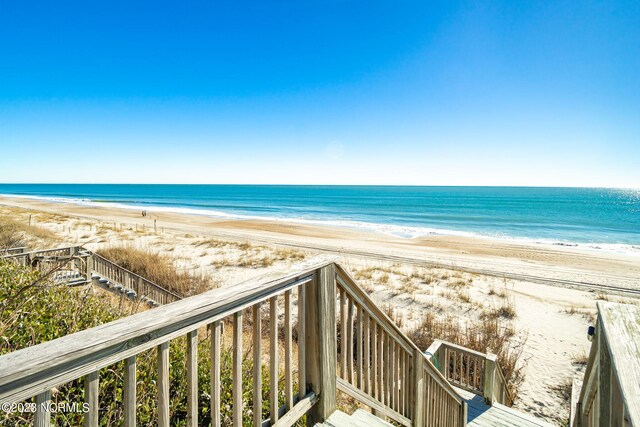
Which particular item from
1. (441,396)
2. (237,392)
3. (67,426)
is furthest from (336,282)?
(441,396)

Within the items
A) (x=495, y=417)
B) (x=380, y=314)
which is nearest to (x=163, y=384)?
(x=380, y=314)

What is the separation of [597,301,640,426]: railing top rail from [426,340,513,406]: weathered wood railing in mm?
3992

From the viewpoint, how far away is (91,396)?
1071 millimetres

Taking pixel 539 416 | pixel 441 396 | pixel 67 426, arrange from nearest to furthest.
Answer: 1. pixel 67 426
2. pixel 441 396
3. pixel 539 416

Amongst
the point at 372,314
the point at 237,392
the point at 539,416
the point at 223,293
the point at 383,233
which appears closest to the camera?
the point at 223,293

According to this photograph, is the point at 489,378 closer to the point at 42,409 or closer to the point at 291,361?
the point at 291,361

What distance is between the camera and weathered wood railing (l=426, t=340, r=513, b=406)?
542cm

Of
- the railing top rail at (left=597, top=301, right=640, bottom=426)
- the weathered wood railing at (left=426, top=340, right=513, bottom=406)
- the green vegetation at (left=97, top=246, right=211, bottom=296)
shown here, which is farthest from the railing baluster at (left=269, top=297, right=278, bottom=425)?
the green vegetation at (left=97, top=246, right=211, bottom=296)

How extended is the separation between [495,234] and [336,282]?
1309 inches

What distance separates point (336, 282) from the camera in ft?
7.66

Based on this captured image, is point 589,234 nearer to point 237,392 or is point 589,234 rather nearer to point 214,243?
point 214,243

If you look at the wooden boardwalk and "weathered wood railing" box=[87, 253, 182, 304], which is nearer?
the wooden boardwalk

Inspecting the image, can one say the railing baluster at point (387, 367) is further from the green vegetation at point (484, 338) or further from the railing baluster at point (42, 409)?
the green vegetation at point (484, 338)

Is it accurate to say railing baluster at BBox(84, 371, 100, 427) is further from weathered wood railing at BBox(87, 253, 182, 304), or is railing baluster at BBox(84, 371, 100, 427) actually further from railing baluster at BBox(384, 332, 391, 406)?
weathered wood railing at BBox(87, 253, 182, 304)
